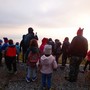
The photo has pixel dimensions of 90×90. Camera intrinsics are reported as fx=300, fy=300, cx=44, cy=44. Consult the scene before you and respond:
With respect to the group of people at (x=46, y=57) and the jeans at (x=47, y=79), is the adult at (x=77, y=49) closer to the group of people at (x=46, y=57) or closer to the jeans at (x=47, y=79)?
the group of people at (x=46, y=57)

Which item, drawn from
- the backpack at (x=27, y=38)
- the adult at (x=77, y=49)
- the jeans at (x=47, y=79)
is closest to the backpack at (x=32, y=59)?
the jeans at (x=47, y=79)

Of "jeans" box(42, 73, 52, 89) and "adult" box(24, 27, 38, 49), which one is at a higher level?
"adult" box(24, 27, 38, 49)

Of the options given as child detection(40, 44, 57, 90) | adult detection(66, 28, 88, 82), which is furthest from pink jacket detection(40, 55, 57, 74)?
adult detection(66, 28, 88, 82)

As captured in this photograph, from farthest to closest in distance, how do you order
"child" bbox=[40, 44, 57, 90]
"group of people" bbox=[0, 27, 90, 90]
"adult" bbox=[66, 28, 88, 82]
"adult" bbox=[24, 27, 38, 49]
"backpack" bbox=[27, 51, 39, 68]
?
"adult" bbox=[24, 27, 38, 49]
"adult" bbox=[66, 28, 88, 82]
"backpack" bbox=[27, 51, 39, 68]
"group of people" bbox=[0, 27, 90, 90]
"child" bbox=[40, 44, 57, 90]

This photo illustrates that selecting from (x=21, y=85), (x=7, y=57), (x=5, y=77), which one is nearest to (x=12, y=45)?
(x=7, y=57)

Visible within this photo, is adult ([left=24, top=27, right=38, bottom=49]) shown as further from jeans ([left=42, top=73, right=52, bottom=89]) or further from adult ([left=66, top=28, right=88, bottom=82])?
jeans ([left=42, top=73, right=52, bottom=89])

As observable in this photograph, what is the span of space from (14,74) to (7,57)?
3.37 ft

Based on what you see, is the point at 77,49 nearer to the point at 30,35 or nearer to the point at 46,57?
the point at 46,57

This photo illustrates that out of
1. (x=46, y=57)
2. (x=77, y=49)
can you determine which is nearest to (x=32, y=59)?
(x=46, y=57)

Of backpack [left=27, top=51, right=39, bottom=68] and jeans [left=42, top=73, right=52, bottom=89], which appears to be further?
backpack [left=27, top=51, right=39, bottom=68]

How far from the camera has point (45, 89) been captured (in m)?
13.5

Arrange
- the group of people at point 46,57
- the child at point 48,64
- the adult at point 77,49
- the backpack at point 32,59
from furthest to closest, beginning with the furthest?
the adult at point 77,49
the backpack at point 32,59
the group of people at point 46,57
the child at point 48,64

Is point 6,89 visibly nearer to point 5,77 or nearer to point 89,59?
point 5,77

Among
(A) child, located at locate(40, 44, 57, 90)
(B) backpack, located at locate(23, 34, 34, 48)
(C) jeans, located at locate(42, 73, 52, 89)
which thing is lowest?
(C) jeans, located at locate(42, 73, 52, 89)
